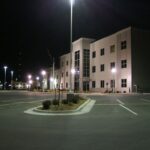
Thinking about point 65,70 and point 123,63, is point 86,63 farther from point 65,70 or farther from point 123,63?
point 123,63

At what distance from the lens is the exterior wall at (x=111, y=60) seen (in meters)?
67.6

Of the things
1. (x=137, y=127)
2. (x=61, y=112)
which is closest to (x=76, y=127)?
(x=137, y=127)

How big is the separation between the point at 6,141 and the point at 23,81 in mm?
156975

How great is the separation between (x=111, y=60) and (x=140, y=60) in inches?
385

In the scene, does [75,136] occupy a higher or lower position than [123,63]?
lower

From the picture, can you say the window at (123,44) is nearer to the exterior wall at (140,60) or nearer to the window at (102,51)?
the exterior wall at (140,60)

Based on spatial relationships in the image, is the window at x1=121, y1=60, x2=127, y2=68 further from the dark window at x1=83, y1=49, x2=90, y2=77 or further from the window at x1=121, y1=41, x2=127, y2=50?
the dark window at x1=83, y1=49, x2=90, y2=77

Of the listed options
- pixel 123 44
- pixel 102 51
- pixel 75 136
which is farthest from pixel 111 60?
pixel 75 136

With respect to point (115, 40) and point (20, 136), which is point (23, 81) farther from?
point (20, 136)

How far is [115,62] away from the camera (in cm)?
7306

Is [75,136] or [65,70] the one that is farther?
[65,70]

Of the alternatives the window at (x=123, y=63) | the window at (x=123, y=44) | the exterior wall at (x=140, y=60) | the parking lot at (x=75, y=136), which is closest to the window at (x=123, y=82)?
the exterior wall at (x=140, y=60)

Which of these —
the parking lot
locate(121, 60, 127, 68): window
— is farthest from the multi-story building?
the parking lot

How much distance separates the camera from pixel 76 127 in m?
13.8
